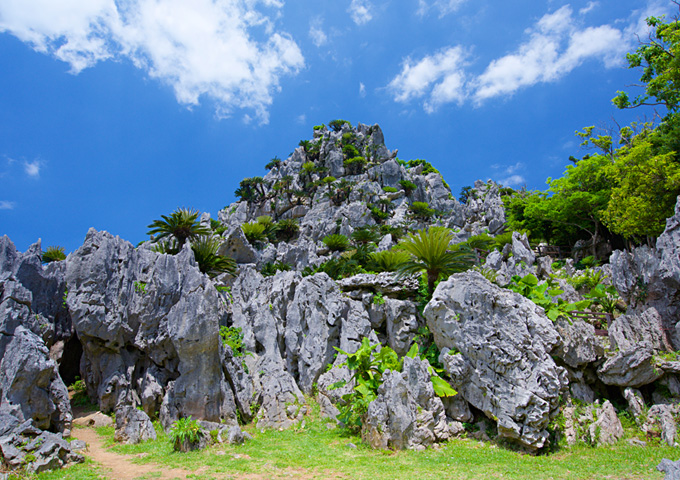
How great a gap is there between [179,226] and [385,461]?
1540cm

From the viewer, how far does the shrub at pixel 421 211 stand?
164 feet

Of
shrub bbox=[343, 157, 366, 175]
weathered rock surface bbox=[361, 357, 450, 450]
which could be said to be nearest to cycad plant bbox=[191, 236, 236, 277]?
weathered rock surface bbox=[361, 357, 450, 450]

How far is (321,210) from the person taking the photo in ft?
168

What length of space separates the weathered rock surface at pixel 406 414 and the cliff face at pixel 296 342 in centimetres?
3

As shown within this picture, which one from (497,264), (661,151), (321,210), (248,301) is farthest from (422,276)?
(321,210)

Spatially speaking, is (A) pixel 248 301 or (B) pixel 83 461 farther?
(A) pixel 248 301

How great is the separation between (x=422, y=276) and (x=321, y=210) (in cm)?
3853

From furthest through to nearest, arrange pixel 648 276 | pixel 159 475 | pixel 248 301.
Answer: pixel 248 301, pixel 648 276, pixel 159 475

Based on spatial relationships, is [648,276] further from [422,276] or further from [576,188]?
[576,188]

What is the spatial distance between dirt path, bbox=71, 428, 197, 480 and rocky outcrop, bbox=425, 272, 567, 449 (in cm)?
702

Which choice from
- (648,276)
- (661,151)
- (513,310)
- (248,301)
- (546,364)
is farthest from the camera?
(661,151)

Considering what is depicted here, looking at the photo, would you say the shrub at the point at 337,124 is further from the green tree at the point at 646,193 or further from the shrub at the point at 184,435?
the shrub at the point at 184,435

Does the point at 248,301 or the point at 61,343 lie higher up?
the point at 248,301

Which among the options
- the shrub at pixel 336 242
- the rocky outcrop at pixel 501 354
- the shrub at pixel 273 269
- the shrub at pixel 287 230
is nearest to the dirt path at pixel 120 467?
the rocky outcrop at pixel 501 354
